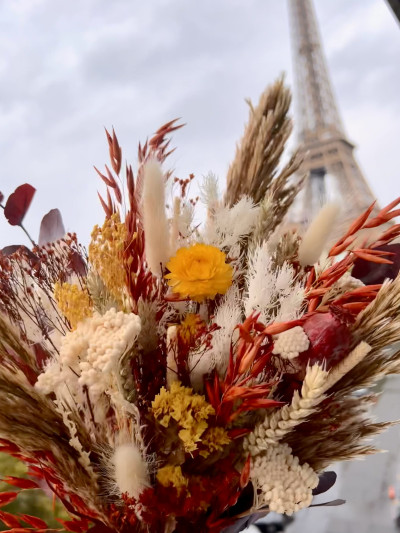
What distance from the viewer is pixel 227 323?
0.39m

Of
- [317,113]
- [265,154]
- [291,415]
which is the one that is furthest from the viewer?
[317,113]

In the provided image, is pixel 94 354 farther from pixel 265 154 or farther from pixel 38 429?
pixel 265 154

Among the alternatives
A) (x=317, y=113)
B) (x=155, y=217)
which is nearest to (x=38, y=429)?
(x=155, y=217)

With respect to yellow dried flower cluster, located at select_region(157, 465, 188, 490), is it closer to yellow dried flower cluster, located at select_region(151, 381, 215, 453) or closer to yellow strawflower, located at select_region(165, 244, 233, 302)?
yellow dried flower cluster, located at select_region(151, 381, 215, 453)

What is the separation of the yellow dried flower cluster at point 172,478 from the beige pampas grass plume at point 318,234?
191mm

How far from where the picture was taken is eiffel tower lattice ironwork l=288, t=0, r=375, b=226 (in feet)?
19.2

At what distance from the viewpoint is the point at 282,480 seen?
373 millimetres

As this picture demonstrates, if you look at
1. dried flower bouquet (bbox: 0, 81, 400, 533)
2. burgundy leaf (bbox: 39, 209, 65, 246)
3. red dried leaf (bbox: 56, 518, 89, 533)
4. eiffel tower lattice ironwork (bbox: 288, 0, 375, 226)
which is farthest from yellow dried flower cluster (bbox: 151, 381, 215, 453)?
eiffel tower lattice ironwork (bbox: 288, 0, 375, 226)

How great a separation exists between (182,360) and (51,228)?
8.3 inches

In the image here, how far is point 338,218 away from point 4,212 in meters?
0.30

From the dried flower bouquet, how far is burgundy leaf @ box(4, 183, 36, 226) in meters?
0.07

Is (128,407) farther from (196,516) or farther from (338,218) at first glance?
(338,218)

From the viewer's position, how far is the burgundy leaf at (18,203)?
1.61ft

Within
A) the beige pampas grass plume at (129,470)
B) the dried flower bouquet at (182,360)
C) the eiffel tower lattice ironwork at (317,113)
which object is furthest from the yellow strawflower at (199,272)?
the eiffel tower lattice ironwork at (317,113)
